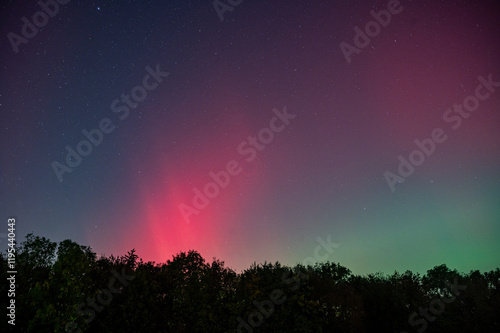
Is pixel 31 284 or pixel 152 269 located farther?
pixel 152 269

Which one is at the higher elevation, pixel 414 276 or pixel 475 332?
pixel 414 276

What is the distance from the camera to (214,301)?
103 feet

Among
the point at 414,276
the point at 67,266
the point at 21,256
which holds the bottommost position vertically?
the point at 414,276

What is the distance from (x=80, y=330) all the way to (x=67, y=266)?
5.46 metres

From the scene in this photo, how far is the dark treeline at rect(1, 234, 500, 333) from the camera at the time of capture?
22344mm

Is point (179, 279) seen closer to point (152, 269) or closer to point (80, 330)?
point (152, 269)

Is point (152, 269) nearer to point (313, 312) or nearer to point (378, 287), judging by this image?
point (313, 312)

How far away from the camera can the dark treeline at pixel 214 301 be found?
22344mm

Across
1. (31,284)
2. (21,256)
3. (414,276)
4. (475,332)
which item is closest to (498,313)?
(475,332)

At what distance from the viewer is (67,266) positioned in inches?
870

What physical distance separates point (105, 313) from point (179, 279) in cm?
1078

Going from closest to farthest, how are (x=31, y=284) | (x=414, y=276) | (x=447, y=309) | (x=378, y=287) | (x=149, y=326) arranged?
(x=31, y=284)
(x=149, y=326)
(x=447, y=309)
(x=378, y=287)
(x=414, y=276)

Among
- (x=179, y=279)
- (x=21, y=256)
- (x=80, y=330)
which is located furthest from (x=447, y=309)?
(x=21, y=256)

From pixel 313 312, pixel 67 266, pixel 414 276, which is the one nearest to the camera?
pixel 67 266
